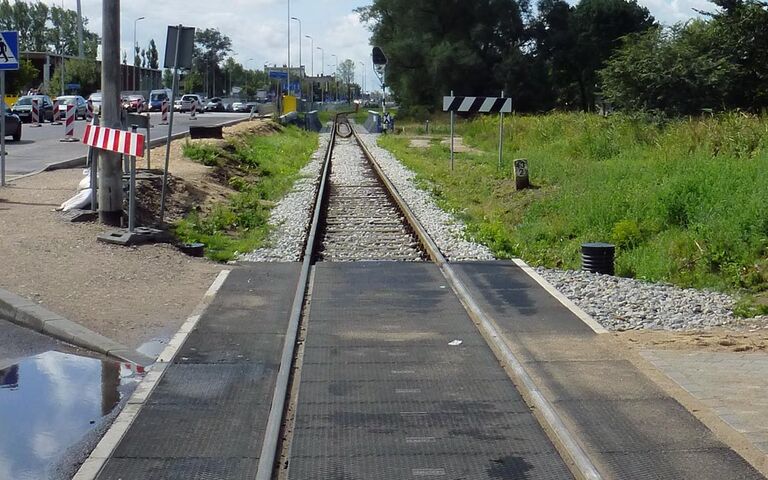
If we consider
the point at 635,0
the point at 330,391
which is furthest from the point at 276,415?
the point at 635,0

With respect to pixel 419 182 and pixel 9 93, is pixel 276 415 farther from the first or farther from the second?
pixel 9 93

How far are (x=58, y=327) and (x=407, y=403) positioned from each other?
3603mm

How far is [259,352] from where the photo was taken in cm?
848

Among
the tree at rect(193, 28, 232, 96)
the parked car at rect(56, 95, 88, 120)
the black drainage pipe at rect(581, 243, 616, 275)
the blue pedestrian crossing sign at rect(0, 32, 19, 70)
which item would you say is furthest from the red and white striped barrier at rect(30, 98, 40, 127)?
the tree at rect(193, 28, 232, 96)

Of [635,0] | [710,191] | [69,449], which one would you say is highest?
[635,0]

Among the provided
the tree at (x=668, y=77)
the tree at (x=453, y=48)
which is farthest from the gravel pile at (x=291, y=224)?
the tree at (x=453, y=48)

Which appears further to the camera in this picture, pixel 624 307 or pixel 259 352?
pixel 624 307

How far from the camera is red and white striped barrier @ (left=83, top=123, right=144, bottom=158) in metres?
13.2

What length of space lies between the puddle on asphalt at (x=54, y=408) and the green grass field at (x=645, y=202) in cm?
659

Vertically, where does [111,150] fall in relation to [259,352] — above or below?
above

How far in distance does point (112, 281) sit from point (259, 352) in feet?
11.4

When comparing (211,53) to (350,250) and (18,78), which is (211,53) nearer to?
(18,78)

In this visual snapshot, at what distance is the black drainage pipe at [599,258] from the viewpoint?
12836 mm

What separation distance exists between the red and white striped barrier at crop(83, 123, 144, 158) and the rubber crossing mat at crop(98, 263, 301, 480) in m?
3.57
